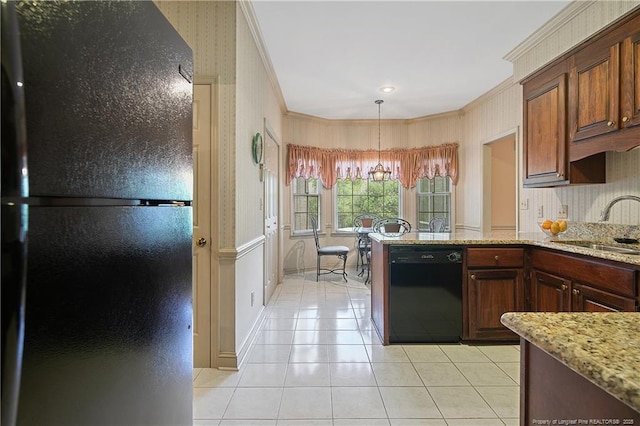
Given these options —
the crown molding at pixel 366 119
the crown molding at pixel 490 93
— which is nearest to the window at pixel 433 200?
the crown molding at pixel 366 119

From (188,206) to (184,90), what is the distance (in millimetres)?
337

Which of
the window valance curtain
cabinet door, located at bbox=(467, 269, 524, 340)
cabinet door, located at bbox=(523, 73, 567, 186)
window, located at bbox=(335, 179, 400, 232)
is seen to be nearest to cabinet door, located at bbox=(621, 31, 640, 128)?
cabinet door, located at bbox=(523, 73, 567, 186)

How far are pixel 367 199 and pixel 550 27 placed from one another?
12.6 feet

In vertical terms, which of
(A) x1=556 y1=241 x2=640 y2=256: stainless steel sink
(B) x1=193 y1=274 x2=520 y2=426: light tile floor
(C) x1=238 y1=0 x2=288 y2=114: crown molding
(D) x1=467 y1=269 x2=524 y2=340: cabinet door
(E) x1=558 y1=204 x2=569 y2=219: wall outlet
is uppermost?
A: (C) x1=238 y1=0 x2=288 y2=114: crown molding

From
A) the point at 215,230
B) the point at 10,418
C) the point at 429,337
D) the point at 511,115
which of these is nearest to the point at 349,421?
the point at 429,337

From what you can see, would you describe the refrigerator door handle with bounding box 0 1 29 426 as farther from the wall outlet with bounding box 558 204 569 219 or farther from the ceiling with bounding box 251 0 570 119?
the wall outlet with bounding box 558 204 569 219

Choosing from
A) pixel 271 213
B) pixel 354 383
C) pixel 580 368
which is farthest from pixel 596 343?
pixel 271 213

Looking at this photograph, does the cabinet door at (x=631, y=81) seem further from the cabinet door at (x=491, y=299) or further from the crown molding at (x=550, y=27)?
the cabinet door at (x=491, y=299)

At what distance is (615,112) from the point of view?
2223 mm

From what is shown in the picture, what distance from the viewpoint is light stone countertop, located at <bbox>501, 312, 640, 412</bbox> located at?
1.68 ft

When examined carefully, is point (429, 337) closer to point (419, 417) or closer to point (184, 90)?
point (419, 417)

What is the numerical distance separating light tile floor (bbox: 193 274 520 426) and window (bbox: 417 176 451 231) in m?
3.36

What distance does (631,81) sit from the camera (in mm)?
2119

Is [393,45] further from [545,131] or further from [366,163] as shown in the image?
[366,163]
